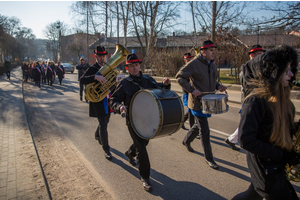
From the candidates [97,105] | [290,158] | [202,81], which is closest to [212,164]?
[202,81]

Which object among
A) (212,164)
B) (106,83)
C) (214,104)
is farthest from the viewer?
(106,83)

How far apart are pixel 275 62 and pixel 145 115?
1651 mm

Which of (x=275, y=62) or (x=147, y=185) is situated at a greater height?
(x=275, y=62)

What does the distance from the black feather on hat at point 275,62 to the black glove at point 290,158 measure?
61 centimetres

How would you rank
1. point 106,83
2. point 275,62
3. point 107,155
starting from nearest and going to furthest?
point 275,62 < point 106,83 < point 107,155

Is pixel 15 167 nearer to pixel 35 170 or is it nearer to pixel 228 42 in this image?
pixel 35 170

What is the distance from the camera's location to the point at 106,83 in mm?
4258

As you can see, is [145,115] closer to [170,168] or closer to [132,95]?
[132,95]

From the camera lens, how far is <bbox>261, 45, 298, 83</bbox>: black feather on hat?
5.90 ft

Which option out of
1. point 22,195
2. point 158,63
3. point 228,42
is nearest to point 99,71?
point 22,195

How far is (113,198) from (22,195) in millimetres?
1217

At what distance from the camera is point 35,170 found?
12.3 feet

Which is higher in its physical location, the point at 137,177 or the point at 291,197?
the point at 291,197

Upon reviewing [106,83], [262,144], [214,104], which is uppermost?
[106,83]
